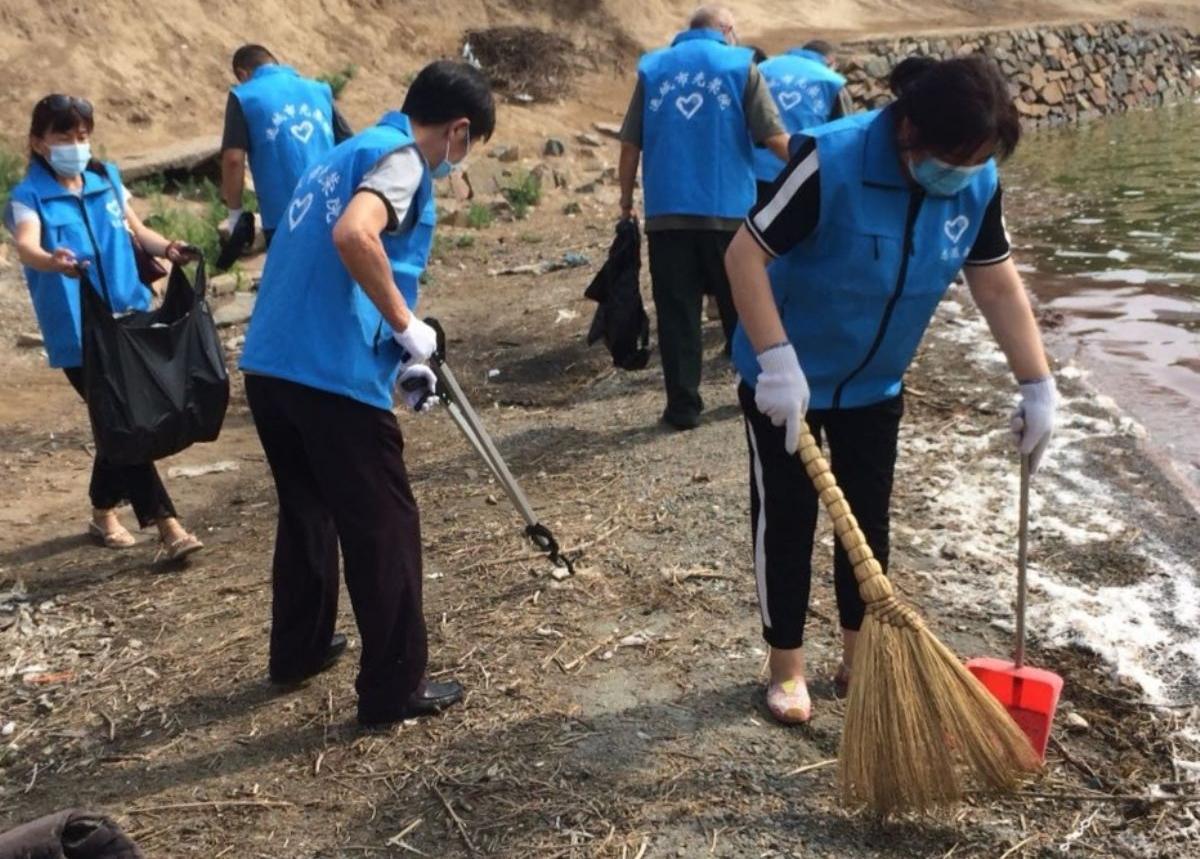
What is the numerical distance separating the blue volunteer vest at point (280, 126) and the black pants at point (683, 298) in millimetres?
1725

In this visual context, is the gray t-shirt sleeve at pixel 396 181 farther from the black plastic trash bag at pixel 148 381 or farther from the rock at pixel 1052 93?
the rock at pixel 1052 93

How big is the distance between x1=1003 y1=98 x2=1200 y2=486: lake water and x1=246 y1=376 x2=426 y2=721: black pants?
367 cm

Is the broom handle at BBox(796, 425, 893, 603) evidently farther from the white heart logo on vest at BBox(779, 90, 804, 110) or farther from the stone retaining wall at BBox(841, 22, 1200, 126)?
the stone retaining wall at BBox(841, 22, 1200, 126)

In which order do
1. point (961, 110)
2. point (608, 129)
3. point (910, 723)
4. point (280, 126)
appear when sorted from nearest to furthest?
1. point (961, 110)
2. point (910, 723)
3. point (280, 126)
4. point (608, 129)

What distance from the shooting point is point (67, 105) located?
443 centimetres

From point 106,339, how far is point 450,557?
1.39 m

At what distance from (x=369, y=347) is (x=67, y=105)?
2078 millimetres

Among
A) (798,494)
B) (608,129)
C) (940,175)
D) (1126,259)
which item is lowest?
(1126,259)

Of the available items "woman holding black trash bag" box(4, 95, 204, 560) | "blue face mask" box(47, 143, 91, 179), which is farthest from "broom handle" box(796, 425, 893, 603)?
"blue face mask" box(47, 143, 91, 179)

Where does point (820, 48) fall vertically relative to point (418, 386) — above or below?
above

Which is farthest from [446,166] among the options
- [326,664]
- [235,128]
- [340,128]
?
[340,128]

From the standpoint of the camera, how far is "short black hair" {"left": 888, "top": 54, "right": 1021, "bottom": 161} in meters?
2.63

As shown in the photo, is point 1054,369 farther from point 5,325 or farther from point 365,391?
point 5,325

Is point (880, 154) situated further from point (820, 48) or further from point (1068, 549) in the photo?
point (820, 48)
